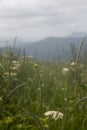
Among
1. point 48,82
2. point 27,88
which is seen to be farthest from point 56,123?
point 48,82

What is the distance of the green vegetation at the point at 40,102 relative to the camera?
3.96 m

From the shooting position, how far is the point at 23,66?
6.66 metres

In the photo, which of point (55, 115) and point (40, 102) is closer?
point (40, 102)

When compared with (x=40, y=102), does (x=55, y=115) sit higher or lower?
lower

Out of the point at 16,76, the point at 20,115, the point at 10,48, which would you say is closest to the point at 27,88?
the point at 16,76

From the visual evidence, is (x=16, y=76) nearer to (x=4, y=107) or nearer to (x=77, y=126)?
(x=4, y=107)

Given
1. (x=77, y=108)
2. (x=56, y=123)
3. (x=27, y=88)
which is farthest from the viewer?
(x=27, y=88)

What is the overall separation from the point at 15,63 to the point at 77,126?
2938 mm

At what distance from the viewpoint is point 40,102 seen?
389 cm

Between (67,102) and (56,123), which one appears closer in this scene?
(56,123)

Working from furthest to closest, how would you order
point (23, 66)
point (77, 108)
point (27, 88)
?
point (23, 66)
point (27, 88)
point (77, 108)

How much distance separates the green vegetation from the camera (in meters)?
3.96

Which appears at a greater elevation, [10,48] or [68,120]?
[10,48]

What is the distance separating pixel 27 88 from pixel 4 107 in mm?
819
